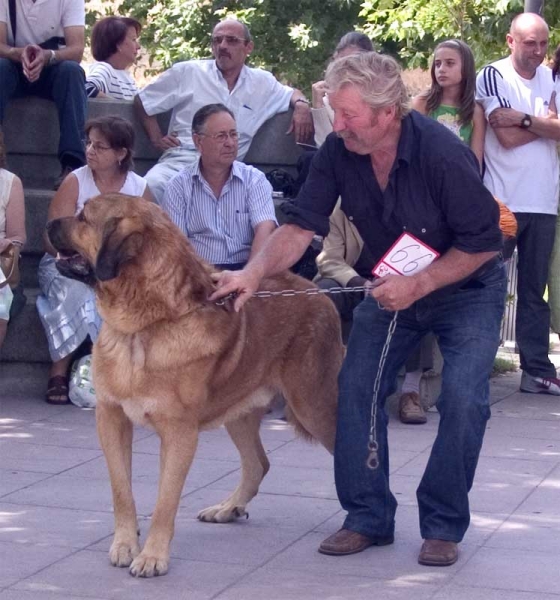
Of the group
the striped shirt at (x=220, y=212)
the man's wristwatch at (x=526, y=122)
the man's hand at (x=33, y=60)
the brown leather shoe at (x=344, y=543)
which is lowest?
the brown leather shoe at (x=344, y=543)

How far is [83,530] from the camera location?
516 centimetres

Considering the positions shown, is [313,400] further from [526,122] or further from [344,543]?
[526,122]

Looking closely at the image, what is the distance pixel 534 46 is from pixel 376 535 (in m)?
4.57

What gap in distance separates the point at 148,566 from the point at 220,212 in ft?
11.6

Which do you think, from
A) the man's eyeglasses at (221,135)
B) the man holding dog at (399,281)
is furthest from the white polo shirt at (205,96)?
the man holding dog at (399,281)

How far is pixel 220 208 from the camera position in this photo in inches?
304

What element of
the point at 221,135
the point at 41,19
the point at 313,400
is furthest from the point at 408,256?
the point at 41,19

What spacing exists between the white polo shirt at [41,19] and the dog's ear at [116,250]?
4.75m

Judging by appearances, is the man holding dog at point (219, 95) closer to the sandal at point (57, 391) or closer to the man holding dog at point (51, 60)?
the man holding dog at point (51, 60)

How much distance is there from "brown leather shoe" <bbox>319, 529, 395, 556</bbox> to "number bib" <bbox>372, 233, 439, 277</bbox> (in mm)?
1131

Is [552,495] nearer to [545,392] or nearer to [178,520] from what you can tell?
[178,520]

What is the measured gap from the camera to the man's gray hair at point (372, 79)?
4477 mm

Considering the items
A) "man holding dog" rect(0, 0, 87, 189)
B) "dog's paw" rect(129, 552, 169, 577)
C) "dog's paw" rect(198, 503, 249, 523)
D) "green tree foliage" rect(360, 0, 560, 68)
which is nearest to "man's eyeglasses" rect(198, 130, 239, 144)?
"man holding dog" rect(0, 0, 87, 189)

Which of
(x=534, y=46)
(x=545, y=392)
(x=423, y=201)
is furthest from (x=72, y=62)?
(x=423, y=201)
